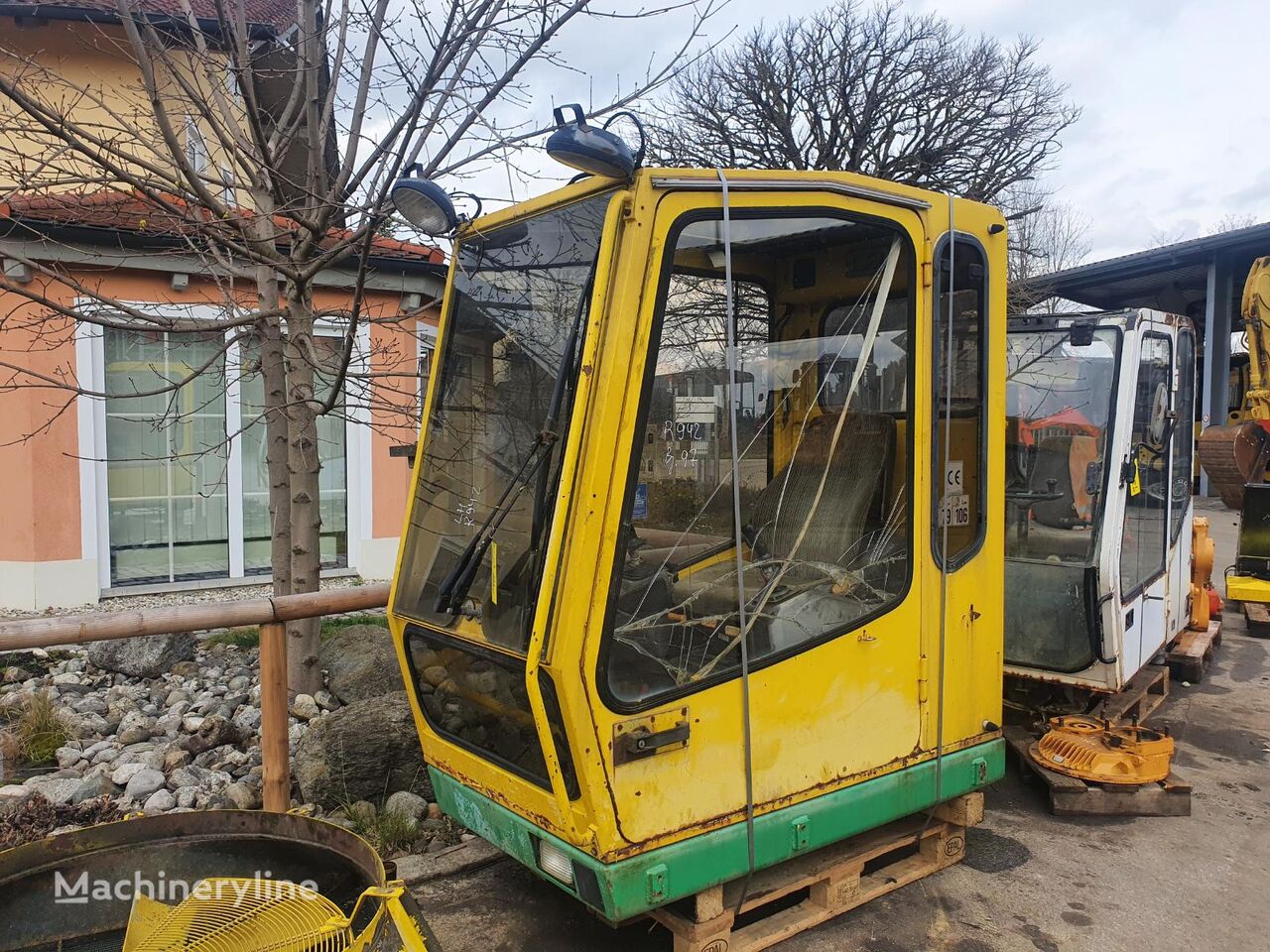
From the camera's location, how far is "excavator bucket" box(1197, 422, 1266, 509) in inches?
299

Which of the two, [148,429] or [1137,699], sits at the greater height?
[148,429]

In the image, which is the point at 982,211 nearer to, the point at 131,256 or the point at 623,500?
the point at 623,500

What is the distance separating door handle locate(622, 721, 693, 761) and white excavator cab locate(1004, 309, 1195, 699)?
2.78 m

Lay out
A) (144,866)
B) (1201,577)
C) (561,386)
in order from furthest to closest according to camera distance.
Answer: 1. (1201,577)
2. (561,386)
3. (144,866)

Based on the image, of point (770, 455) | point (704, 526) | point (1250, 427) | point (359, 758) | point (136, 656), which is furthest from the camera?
Answer: point (1250, 427)

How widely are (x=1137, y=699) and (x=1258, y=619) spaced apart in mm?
3940

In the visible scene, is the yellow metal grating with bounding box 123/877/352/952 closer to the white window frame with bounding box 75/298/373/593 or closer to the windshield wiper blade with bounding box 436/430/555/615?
the windshield wiper blade with bounding box 436/430/555/615

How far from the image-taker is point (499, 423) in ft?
9.72

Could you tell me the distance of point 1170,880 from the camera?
3646mm

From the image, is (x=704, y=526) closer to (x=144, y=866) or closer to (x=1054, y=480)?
(x=144, y=866)


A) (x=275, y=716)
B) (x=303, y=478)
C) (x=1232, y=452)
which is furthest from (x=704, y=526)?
(x=1232, y=452)

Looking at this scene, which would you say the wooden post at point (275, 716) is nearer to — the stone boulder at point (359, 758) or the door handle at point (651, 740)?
the stone boulder at point (359, 758)

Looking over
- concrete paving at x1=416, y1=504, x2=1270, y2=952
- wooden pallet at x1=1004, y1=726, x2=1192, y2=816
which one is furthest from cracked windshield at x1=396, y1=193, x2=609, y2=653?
wooden pallet at x1=1004, y1=726, x2=1192, y2=816

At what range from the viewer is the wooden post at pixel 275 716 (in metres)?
3.36
